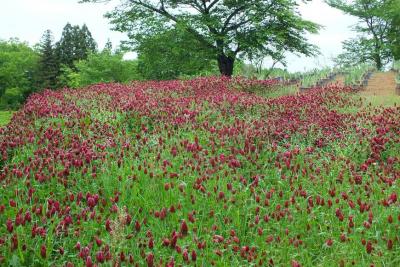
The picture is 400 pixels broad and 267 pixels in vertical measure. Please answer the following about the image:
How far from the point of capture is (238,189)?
20.4 ft

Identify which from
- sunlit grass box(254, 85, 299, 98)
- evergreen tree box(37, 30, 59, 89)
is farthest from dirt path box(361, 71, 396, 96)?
evergreen tree box(37, 30, 59, 89)

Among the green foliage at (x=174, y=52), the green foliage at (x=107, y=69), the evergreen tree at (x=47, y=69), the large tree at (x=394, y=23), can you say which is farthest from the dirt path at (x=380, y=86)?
the evergreen tree at (x=47, y=69)

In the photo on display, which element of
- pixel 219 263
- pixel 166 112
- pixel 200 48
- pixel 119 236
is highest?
pixel 200 48

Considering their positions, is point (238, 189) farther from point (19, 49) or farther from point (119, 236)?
point (19, 49)

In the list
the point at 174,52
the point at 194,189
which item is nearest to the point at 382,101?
the point at 194,189

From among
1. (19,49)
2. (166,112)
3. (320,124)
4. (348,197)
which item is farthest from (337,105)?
(19,49)

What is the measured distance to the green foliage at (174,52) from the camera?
2633 cm

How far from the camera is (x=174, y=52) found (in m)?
25.6

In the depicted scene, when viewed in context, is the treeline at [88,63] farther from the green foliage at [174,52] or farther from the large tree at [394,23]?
the large tree at [394,23]

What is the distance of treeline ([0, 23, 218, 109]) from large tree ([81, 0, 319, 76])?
870 mm

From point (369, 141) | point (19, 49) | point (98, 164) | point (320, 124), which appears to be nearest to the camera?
point (98, 164)

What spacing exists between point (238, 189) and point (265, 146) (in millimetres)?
1924

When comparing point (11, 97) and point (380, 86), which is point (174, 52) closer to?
point (380, 86)

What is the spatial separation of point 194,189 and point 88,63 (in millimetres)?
36406
